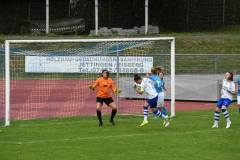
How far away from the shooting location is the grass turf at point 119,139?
12914 mm

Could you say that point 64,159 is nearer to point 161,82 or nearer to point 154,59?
point 161,82

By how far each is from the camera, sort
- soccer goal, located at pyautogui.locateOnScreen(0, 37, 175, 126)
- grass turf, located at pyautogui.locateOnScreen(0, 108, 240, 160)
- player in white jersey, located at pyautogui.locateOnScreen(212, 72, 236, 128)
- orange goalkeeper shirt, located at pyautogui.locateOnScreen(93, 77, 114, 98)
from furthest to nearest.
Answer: soccer goal, located at pyautogui.locateOnScreen(0, 37, 175, 126), orange goalkeeper shirt, located at pyautogui.locateOnScreen(93, 77, 114, 98), player in white jersey, located at pyautogui.locateOnScreen(212, 72, 236, 128), grass turf, located at pyautogui.locateOnScreen(0, 108, 240, 160)

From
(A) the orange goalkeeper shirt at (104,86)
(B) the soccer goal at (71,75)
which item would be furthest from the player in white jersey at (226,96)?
(B) the soccer goal at (71,75)

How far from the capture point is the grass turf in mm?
12914

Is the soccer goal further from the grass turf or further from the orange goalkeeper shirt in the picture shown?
the orange goalkeeper shirt

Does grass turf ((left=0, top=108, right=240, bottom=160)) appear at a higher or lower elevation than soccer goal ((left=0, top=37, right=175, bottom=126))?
lower

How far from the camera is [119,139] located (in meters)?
15.0

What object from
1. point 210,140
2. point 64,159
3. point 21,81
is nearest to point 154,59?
point 21,81

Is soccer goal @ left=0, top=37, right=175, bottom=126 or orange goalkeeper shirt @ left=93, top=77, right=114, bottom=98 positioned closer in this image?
orange goalkeeper shirt @ left=93, top=77, right=114, bottom=98

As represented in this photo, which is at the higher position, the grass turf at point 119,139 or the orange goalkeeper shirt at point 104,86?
the orange goalkeeper shirt at point 104,86

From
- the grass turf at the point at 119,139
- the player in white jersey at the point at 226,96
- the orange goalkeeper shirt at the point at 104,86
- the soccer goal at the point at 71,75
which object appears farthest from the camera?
the soccer goal at the point at 71,75

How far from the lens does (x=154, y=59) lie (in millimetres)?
31156

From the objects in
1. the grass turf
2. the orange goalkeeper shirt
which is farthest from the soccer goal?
the orange goalkeeper shirt

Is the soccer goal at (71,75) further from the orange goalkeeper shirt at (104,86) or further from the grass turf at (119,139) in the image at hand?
the orange goalkeeper shirt at (104,86)
